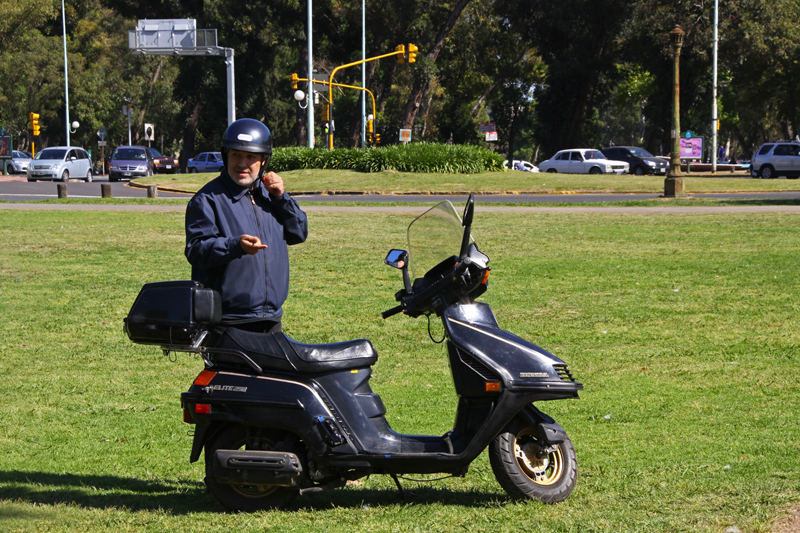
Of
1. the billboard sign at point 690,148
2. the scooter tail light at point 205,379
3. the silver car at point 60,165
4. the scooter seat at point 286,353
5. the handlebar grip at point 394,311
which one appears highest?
the billboard sign at point 690,148

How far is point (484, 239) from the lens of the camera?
15.4 meters

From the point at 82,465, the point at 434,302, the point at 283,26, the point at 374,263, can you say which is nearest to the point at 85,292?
the point at 374,263

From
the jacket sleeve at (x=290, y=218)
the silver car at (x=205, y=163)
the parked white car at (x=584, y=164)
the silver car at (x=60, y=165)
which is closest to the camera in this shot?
the jacket sleeve at (x=290, y=218)

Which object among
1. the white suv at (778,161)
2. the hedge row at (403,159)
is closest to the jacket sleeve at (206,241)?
the hedge row at (403,159)

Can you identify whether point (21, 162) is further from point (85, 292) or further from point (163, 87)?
point (85, 292)

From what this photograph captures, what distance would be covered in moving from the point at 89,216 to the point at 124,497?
1654 centimetres

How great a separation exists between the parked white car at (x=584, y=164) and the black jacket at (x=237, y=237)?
3875 centimetres

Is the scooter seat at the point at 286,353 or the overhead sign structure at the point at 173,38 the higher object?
the overhead sign structure at the point at 173,38

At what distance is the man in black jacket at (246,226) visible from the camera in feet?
13.8

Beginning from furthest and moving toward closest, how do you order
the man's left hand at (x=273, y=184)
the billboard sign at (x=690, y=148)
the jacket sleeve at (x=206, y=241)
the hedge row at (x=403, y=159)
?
1. the billboard sign at (x=690, y=148)
2. the hedge row at (x=403, y=159)
3. the man's left hand at (x=273, y=184)
4. the jacket sleeve at (x=206, y=241)

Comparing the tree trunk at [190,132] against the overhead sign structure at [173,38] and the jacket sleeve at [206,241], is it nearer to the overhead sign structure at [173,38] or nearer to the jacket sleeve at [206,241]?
the overhead sign structure at [173,38]

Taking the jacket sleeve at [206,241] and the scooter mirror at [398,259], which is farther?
the scooter mirror at [398,259]

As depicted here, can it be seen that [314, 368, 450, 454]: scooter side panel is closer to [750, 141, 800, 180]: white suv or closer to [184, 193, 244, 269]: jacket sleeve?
[184, 193, 244, 269]: jacket sleeve

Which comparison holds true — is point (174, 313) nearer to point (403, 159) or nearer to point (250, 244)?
point (250, 244)
